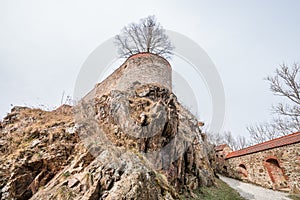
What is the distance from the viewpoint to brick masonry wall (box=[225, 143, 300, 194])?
7.88 meters

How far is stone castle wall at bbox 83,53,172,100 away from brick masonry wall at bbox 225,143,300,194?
6.89 meters

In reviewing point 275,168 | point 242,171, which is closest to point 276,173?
point 275,168

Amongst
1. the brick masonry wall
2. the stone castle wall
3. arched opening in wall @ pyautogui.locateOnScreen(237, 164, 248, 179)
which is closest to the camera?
the brick masonry wall

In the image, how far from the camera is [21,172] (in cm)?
364

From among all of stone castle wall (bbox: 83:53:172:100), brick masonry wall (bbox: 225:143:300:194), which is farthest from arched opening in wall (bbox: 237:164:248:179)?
stone castle wall (bbox: 83:53:172:100)

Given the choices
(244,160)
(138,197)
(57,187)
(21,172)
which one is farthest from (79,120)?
(244,160)

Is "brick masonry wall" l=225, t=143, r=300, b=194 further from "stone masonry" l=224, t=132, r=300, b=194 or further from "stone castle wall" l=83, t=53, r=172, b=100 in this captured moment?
"stone castle wall" l=83, t=53, r=172, b=100

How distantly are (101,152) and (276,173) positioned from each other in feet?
33.4

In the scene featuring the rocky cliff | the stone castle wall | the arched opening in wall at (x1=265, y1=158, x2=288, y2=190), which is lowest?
the arched opening in wall at (x1=265, y1=158, x2=288, y2=190)

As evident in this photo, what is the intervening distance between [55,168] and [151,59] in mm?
8366

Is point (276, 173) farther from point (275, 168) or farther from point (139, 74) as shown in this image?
point (139, 74)

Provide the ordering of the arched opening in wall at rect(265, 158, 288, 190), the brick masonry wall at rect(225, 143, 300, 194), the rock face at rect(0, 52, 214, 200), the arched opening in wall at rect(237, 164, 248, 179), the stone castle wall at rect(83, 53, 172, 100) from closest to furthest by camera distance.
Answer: the rock face at rect(0, 52, 214, 200) → the brick masonry wall at rect(225, 143, 300, 194) → the arched opening in wall at rect(265, 158, 288, 190) → the stone castle wall at rect(83, 53, 172, 100) → the arched opening in wall at rect(237, 164, 248, 179)

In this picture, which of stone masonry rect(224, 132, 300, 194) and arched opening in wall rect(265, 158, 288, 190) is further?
arched opening in wall rect(265, 158, 288, 190)

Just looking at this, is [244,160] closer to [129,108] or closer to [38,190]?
[129,108]
